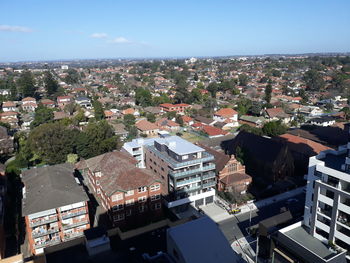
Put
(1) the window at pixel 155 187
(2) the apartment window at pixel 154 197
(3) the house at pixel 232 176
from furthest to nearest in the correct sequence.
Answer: (3) the house at pixel 232 176, (2) the apartment window at pixel 154 197, (1) the window at pixel 155 187

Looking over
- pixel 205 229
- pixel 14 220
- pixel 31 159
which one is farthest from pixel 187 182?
pixel 31 159

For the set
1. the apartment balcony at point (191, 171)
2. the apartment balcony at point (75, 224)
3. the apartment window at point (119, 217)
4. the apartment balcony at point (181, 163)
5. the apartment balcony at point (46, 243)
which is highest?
the apartment balcony at point (181, 163)

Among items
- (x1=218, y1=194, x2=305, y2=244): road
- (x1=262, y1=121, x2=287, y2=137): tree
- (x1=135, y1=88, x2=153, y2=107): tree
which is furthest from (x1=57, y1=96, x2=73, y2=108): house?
(x1=218, y1=194, x2=305, y2=244): road

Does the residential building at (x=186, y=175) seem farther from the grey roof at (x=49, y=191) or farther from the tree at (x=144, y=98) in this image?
the tree at (x=144, y=98)

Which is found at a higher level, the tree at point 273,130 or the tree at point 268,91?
the tree at point 268,91

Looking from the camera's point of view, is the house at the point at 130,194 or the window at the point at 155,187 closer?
the house at the point at 130,194

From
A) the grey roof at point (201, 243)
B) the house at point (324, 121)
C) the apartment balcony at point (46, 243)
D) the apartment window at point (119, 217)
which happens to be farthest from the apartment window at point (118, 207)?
the house at point (324, 121)
